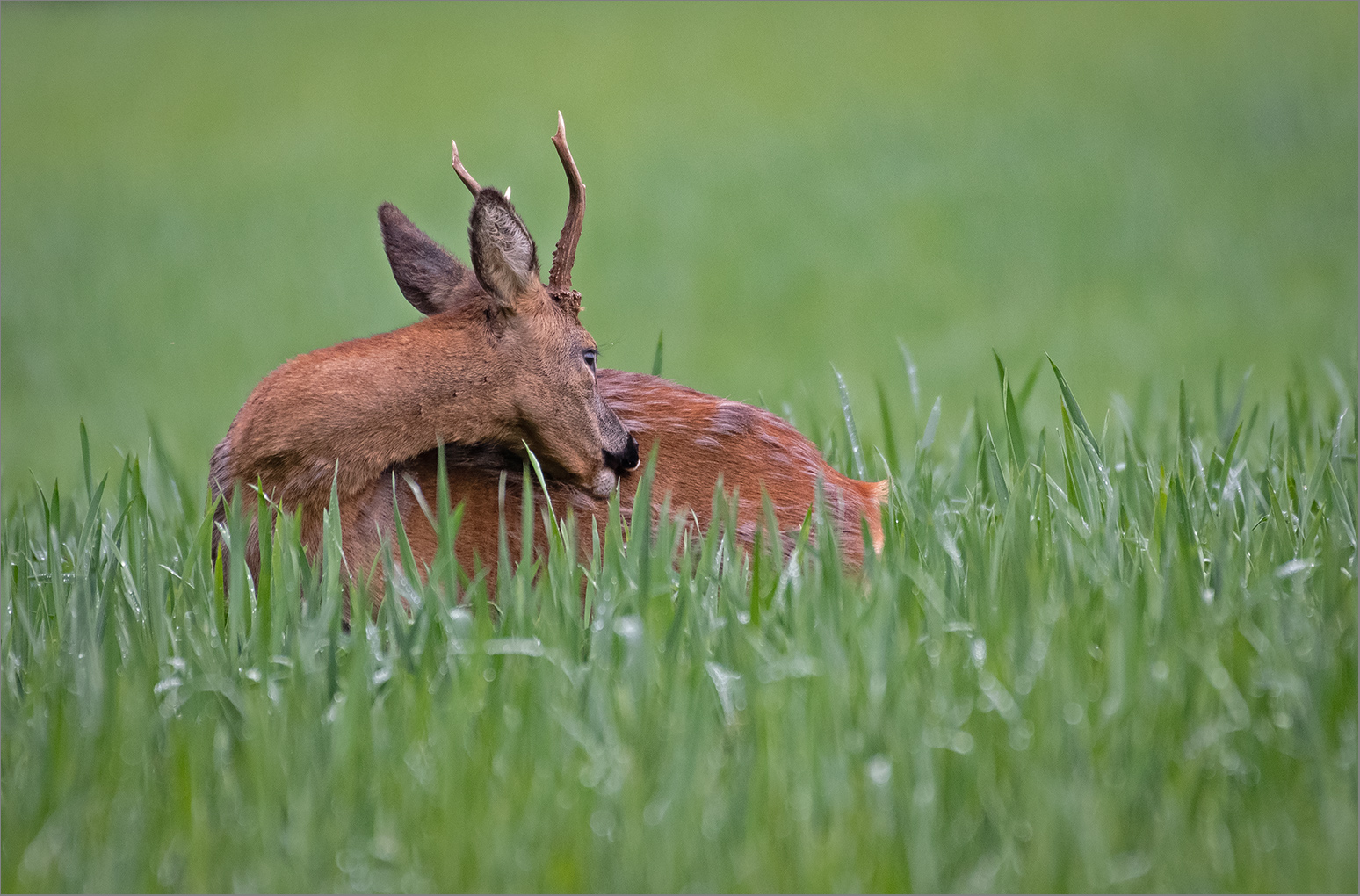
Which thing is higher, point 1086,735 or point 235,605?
point 235,605

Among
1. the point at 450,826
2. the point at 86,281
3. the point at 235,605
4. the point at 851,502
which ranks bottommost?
the point at 450,826

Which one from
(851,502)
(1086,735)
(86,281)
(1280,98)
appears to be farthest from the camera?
(1280,98)

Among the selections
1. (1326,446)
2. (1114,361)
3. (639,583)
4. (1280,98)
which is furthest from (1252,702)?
(1280,98)

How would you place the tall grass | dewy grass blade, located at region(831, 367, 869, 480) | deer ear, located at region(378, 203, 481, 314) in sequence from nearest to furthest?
the tall grass
deer ear, located at region(378, 203, 481, 314)
dewy grass blade, located at region(831, 367, 869, 480)

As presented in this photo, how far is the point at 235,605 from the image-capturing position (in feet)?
8.55

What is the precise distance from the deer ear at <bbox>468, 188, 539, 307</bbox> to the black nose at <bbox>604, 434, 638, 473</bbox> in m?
0.46

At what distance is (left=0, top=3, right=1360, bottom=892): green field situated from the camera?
196cm

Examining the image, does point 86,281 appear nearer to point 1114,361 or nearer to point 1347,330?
point 1114,361

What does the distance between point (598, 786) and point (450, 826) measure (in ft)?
0.83

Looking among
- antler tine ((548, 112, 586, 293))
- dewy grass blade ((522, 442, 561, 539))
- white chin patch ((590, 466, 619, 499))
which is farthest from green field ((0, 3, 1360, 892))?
antler tine ((548, 112, 586, 293))

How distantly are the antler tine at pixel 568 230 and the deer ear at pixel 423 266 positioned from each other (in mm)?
222

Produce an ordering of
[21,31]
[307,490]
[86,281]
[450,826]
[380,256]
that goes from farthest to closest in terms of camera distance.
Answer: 1. [21,31]
2. [380,256]
3. [86,281]
4. [307,490]
5. [450,826]

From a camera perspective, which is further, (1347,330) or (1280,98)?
(1280,98)

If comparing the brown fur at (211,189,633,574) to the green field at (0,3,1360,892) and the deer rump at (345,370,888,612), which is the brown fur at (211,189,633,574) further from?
the green field at (0,3,1360,892)
